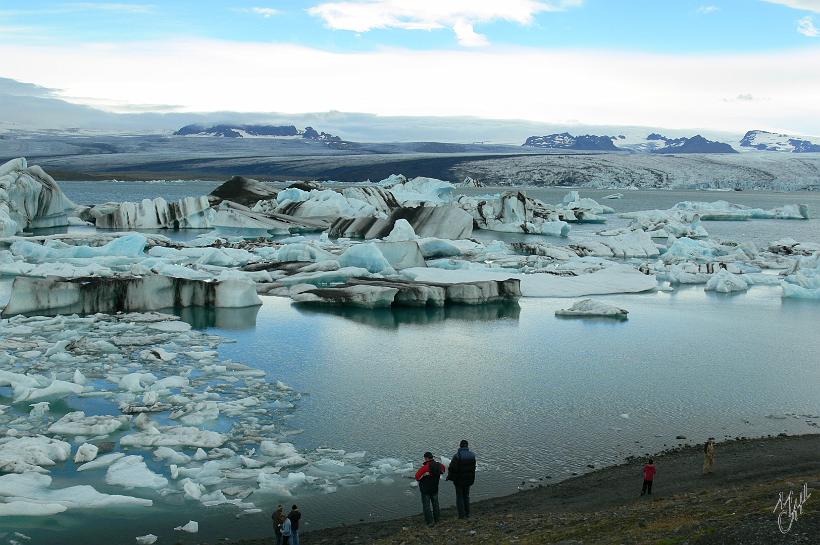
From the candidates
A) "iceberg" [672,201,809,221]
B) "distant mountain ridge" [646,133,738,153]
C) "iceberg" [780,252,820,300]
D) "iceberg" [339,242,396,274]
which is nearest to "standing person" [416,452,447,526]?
"iceberg" [339,242,396,274]

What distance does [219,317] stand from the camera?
16.4 metres

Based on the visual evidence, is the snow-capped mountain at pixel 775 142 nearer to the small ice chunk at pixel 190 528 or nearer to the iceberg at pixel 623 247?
the iceberg at pixel 623 247

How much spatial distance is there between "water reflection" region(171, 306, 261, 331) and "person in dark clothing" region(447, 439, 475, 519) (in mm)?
9165

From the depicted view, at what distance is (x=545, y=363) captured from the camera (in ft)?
42.6

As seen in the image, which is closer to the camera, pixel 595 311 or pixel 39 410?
pixel 39 410

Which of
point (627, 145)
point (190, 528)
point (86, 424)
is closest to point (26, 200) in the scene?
point (86, 424)

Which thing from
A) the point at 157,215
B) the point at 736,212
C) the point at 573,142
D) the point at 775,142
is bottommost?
the point at 157,215

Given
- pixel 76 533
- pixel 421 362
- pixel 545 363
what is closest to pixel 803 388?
pixel 545 363

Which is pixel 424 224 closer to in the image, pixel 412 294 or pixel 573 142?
pixel 412 294

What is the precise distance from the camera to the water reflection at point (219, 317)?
1561cm

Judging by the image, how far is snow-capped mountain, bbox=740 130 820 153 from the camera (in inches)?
6407

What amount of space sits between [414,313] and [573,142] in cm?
16518

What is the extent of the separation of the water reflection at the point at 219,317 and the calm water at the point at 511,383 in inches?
2.2

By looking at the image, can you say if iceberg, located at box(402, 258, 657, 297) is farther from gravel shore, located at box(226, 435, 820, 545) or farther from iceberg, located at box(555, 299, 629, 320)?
gravel shore, located at box(226, 435, 820, 545)
